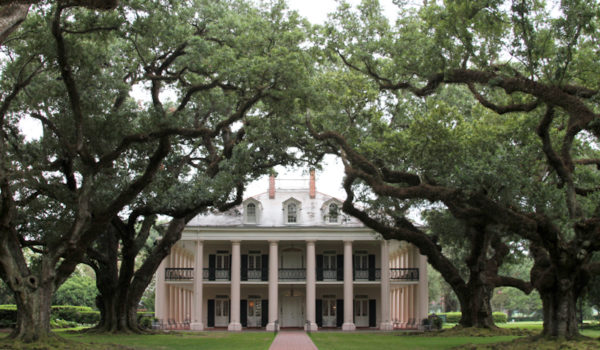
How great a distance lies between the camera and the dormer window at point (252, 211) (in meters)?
39.6

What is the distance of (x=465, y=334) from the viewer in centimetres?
2700

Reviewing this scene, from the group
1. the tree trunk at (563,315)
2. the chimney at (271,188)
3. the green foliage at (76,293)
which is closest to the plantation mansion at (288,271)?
the chimney at (271,188)

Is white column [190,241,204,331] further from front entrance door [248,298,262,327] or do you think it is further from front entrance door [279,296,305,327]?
front entrance door [279,296,305,327]

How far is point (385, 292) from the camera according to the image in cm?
3828

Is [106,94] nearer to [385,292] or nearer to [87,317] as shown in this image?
[385,292]

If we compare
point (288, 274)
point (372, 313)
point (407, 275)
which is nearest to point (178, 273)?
point (288, 274)

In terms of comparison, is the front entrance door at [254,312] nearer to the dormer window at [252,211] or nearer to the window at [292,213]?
the dormer window at [252,211]

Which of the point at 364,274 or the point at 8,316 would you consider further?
the point at 364,274

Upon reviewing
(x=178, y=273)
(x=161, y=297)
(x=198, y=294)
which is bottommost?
(x=161, y=297)

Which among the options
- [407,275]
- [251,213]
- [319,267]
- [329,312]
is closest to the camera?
[251,213]

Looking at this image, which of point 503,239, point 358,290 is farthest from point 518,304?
point 503,239

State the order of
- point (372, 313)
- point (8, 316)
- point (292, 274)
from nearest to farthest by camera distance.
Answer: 1. point (8, 316)
2. point (292, 274)
3. point (372, 313)

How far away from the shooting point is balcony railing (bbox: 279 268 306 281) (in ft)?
134

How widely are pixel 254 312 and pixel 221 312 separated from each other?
7.32ft
